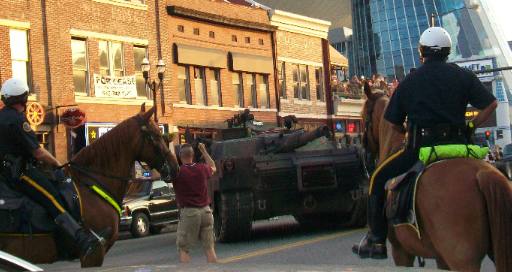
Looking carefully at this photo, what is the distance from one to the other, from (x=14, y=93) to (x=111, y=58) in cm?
2293

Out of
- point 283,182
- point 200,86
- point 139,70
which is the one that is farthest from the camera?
point 200,86

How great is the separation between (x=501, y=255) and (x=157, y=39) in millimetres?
27601

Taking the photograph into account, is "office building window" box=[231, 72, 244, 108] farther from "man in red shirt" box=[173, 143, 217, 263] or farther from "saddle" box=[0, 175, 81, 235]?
"saddle" box=[0, 175, 81, 235]

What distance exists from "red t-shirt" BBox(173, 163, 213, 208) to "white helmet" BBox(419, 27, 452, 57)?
4540 mm

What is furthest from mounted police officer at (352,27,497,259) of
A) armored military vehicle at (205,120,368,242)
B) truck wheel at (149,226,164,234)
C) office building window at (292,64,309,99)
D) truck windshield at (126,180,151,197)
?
office building window at (292,64,309,99)

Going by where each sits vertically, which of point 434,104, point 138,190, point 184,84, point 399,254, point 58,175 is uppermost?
point 184,84

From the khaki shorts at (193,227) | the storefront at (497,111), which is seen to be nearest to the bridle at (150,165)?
the khaki shorts at (193,227)

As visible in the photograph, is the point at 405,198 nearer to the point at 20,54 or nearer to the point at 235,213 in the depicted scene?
the point at 235,213

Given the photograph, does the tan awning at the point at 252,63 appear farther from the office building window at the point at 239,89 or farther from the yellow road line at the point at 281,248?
the yellow road line at the point at 281,248

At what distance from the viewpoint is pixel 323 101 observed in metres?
43.0

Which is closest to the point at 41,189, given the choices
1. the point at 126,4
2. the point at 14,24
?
the point at 14,24

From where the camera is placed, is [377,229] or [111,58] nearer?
[377,229]

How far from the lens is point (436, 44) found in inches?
270

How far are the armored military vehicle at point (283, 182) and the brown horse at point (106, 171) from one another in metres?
5.90
